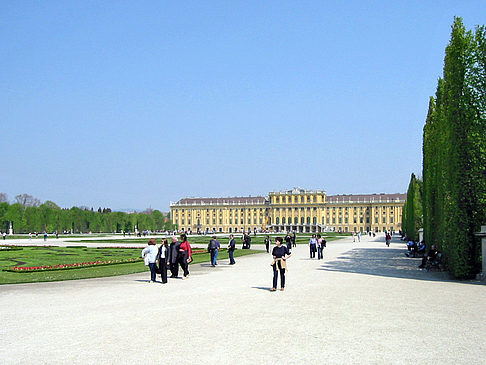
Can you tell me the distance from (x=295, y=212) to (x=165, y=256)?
152 meters

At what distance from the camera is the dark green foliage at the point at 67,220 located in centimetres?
10206

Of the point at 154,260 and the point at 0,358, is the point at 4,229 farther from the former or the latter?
the point at 0,358

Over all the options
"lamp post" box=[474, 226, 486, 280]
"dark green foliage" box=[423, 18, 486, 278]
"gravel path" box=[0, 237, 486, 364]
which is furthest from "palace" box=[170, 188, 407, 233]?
"gravel path" box=[0, 237, 486, 364]

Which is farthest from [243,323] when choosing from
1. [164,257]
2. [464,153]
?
[464,153]

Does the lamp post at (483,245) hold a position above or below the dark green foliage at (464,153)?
below

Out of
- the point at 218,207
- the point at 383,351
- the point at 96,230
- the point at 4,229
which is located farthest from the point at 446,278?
the point at 218,207

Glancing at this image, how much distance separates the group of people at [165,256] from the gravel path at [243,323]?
0.67 meters

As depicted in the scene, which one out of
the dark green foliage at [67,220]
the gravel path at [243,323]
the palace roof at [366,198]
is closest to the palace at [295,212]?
the palace roof at [366,198]

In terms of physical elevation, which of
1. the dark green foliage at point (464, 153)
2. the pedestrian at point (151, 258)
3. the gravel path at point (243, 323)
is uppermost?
the dark green foliage at point (464, 153)

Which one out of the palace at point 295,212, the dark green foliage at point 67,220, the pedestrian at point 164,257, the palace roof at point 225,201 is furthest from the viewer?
the palace roof at point 225,201

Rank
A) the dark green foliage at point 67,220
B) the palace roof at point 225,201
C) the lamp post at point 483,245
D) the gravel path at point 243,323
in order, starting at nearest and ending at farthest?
the gravel path at point 243,323 < the lamp post at point 483,245 < the dark green foliage at point 67,220 < the palace roof at point 225,201

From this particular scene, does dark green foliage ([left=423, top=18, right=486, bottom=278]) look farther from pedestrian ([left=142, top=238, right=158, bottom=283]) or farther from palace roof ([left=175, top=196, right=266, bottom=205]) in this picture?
palace roof ([left=175, top=196, right=266, bottom=205])

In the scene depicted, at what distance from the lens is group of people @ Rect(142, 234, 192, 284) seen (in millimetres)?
16781

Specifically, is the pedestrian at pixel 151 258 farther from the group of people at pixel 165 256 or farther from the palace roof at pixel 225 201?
the palace roof at pixel 225 201
